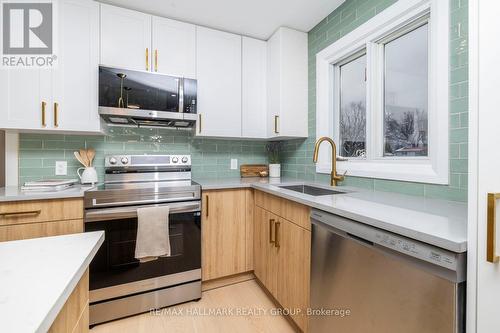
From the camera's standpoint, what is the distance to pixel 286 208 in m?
1.60

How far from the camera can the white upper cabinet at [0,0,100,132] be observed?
1.69 m

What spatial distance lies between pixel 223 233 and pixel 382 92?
1715 millimetres

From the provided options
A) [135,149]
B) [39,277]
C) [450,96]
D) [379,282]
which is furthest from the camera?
[135,149]

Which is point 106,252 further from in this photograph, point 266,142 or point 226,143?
point 266,142

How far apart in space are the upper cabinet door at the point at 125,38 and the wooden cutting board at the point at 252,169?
53.8 inches

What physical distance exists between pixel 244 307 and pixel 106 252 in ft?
3.63

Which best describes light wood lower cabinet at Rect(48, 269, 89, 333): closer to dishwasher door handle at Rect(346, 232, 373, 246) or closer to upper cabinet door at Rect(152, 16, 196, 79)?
dishwasher door handle at Rect(346, 232, 373, 246)

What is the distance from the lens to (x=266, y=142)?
9.41 ft

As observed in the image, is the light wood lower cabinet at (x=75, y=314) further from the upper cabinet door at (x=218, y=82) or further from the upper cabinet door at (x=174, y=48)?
the upper cabinet door at (x=174, y=48)

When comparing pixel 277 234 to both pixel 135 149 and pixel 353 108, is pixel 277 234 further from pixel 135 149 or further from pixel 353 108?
pixel 135 149

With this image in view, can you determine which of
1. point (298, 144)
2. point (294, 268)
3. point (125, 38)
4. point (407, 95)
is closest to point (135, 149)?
point (125, 38)

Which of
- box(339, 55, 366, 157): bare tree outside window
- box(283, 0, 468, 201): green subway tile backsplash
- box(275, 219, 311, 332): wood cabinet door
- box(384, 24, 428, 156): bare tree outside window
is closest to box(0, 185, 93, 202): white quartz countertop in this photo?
box(275, 219, 311, 332): wood cabinet door

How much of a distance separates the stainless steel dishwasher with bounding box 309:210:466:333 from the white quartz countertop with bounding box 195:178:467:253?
0.04 metres

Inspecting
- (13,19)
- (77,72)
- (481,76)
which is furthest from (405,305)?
(13,19)
